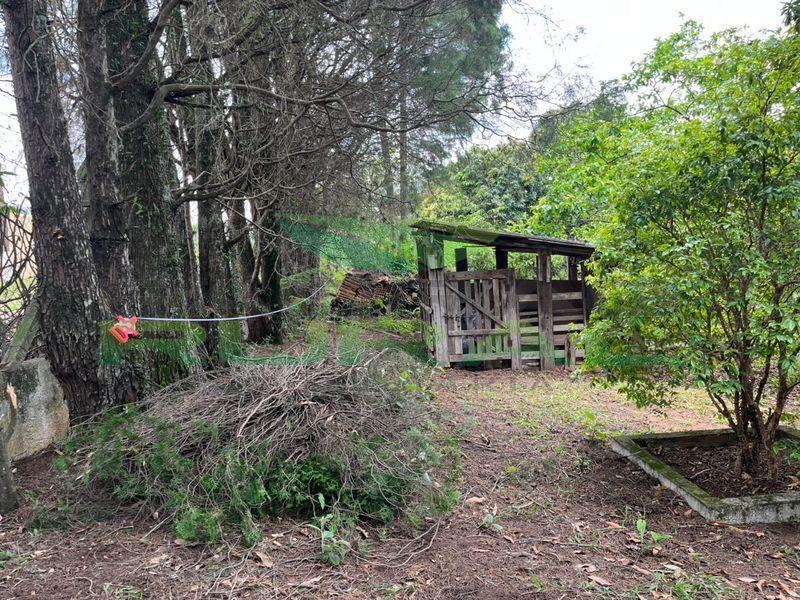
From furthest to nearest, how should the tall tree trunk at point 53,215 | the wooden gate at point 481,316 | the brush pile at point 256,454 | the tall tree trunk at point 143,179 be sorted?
the wooden gate at point 481,316
the tall tree trunk at point 143,179
the tall tree trunk at point 53,215
the brush pile at point 256,454

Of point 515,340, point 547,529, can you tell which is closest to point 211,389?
point 547,529

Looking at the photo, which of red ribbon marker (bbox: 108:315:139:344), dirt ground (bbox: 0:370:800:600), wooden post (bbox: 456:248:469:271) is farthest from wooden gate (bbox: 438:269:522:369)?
red ribbon marker (bbox: 108:315:139:344)

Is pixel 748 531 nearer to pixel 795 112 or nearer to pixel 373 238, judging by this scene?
pixel 795 112

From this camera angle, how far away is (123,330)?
414cm

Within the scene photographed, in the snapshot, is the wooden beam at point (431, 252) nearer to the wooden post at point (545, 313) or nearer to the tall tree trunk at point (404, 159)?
the tall tree trunk at point (404, 159)

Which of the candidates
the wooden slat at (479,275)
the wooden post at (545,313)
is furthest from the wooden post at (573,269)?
the wooden slat at (479,275)

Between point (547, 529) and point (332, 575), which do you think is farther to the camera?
point (547, 529)

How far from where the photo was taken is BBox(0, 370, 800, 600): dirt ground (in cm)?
311

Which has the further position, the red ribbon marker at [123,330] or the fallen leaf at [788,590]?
the red ribbon marker at [123,330]

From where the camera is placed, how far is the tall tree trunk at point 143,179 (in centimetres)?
539

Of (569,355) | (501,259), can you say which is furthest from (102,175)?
(569,355)

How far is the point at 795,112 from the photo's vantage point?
441cm

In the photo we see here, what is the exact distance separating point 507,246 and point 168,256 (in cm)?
683

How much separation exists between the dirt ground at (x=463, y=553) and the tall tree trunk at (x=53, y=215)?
918 mm
